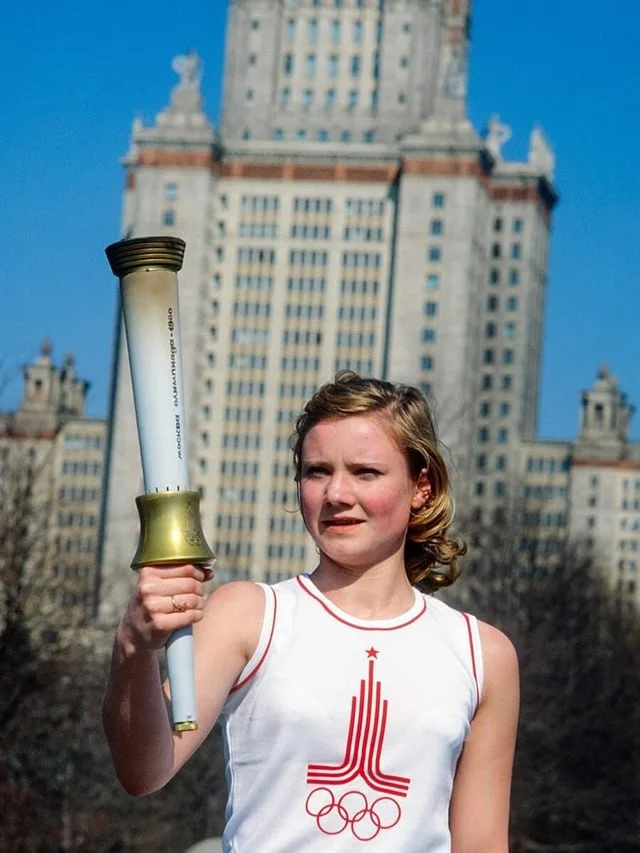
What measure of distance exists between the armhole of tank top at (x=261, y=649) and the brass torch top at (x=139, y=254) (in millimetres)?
970

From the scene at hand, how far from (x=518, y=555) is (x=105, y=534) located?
89585mm

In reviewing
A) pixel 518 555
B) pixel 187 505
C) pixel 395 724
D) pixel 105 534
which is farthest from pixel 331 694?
pixel 105 534

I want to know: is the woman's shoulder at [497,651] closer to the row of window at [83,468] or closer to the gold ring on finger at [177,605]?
the gold ring on finger at [177,605]

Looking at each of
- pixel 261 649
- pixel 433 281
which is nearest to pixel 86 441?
pixel 433 281

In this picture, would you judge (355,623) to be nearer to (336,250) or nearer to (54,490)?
(54,490)

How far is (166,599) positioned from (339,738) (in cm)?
84

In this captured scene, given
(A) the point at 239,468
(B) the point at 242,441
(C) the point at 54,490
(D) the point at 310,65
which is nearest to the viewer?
(C) the point at 54,490

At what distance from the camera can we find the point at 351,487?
16.5 ft

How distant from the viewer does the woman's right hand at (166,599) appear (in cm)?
411

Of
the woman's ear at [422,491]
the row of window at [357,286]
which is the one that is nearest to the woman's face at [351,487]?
the woman's ear at [422,491]

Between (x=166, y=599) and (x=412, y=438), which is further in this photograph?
(x=412, y=438)

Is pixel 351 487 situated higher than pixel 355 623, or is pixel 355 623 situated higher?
pixel 351 487

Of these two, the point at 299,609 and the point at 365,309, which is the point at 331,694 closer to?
the point at 299,609

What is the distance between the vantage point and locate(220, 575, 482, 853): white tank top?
4.80 meters
